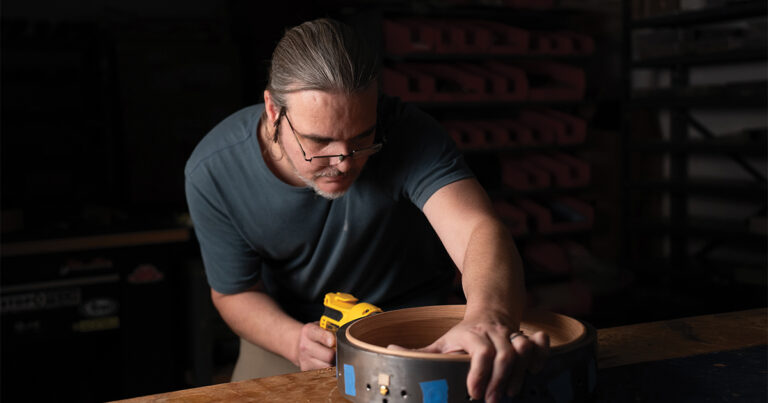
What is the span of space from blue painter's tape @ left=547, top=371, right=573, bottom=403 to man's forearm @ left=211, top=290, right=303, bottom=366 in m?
0.67

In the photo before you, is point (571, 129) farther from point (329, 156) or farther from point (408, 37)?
point (329, 156)

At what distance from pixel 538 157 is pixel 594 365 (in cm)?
342

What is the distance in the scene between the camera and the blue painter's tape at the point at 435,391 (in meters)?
0.88

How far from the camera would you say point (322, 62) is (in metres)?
1.25

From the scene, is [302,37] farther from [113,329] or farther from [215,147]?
[113,329]

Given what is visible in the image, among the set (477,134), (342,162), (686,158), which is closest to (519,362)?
(342,162)

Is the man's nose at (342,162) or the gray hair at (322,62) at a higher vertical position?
the gray hair at (322,62)

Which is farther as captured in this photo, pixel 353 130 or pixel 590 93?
pixel 590 93

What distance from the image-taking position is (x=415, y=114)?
5.03ft

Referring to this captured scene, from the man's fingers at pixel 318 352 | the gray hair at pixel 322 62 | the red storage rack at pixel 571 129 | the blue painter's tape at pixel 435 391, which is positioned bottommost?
the red storage rack at pixel 571 129

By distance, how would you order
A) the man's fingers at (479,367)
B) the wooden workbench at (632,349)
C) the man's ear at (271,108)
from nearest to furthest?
the man's fingers at (479,367) < the wooden workbench at (632,349) < the man's ear at (271,108)

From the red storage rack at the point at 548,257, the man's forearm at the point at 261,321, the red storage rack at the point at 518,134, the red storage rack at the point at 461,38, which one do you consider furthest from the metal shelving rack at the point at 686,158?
the man's forearm at the point at 261,321

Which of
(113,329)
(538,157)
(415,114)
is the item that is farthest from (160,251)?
(538,157)

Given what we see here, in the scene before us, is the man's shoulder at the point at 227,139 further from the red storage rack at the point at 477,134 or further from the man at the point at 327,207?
the red storage rack at the point at 477,134
